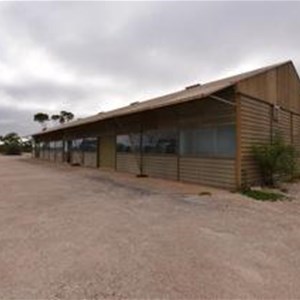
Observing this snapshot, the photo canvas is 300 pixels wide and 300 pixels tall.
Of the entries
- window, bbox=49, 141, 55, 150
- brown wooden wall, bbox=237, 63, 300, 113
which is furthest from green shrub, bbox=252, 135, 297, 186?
window, bbox=49, 141, 55, 150

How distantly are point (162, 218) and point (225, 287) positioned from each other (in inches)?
139

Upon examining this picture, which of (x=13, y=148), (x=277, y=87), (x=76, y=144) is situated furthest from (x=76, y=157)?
(x=13, y=148)

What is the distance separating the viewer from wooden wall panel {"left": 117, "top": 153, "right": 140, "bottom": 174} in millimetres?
18422

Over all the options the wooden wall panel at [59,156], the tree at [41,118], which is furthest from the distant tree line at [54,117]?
the wooden wall panel at [59,156]

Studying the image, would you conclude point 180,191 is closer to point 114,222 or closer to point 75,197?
point 75,197

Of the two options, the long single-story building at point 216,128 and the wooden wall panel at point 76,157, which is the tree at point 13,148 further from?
the long single-story building at point 216,128

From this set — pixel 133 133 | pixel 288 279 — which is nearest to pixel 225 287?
pixel 288 279

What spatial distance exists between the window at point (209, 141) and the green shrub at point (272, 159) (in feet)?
3.23

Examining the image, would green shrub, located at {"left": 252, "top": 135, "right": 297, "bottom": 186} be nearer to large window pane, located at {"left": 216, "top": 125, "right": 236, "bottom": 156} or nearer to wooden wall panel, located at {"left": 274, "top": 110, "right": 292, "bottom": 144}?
large window pane, located at {"left": 216, "top": 125, "right": 236, "bottom": 156}

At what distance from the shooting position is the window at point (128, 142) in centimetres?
1845

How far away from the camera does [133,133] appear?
18.8 m

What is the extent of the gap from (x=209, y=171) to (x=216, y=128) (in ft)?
4.94

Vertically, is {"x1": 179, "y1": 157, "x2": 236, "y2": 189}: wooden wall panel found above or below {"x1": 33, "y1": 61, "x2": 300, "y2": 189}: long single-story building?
below

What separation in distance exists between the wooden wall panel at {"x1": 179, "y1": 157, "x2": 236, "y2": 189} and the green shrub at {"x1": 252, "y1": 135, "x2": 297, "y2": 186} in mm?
1143
